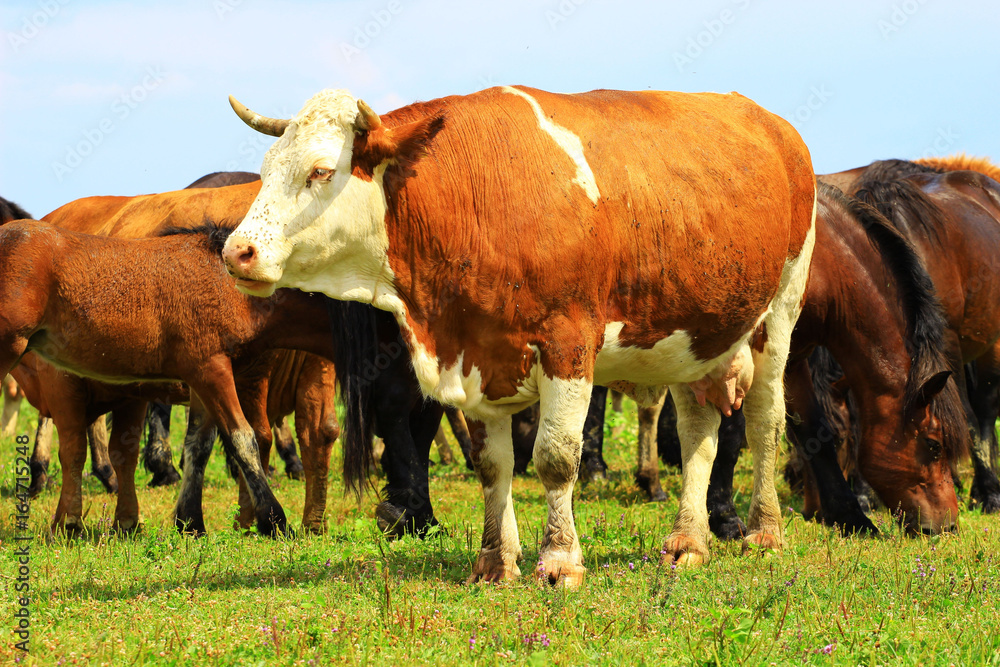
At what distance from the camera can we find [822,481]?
8055 millimetres

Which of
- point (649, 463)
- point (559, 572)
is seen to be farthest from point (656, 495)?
point (559, 572)

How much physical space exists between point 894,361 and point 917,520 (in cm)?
113

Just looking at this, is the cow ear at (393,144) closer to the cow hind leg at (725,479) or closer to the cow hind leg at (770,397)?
the cow hind leg at (770,397)

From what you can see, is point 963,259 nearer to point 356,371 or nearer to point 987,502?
point 987,502

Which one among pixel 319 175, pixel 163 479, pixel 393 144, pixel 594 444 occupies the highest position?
pixel 393 144

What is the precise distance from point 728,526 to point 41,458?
7003 mm

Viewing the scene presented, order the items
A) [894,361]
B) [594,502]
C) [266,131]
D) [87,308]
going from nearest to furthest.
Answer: [266,131], [87,308], [894,361], [594,502]

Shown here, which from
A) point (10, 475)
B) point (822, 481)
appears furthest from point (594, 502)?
point (10, 475)

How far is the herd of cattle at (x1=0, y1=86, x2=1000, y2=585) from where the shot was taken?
16.5 ft

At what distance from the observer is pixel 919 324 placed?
7.61 meters

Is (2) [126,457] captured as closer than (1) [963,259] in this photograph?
Yes

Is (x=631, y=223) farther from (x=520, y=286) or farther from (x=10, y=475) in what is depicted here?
(x=10, y=475)

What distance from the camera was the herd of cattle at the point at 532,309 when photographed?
502 cm

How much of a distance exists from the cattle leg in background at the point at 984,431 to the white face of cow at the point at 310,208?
6727 mm
